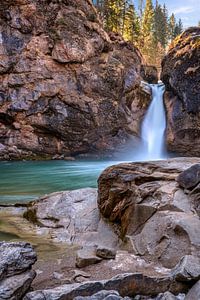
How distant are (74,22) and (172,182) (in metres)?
23.1

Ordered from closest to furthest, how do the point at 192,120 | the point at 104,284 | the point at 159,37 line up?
the point at 104,284 < the point at 192,120 < the point at 159,37

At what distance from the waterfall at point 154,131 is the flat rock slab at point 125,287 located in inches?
892

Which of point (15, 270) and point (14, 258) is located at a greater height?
point (14, 258)

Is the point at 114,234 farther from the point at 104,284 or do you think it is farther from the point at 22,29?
the point at 22,29

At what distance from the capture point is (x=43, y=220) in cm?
874

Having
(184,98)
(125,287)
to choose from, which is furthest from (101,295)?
(184,98)

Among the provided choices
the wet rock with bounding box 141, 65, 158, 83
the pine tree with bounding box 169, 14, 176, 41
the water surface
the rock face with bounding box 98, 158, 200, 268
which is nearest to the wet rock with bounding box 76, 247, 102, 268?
the rock face with bounding box 98, 158, 200, 268

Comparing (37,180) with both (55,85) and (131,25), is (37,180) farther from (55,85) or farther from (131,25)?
(131,25)

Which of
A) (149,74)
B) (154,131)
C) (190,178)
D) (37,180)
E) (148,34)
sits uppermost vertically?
(148,34)

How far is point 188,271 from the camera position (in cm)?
448

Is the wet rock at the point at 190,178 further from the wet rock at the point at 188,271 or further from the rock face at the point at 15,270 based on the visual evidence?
the rock face at the point at 15,270

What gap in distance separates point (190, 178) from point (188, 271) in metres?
2.53

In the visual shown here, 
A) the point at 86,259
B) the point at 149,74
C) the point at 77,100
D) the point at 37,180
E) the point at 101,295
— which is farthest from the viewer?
the point at 149,74

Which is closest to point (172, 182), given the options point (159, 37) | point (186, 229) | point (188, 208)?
point (188, 208)
